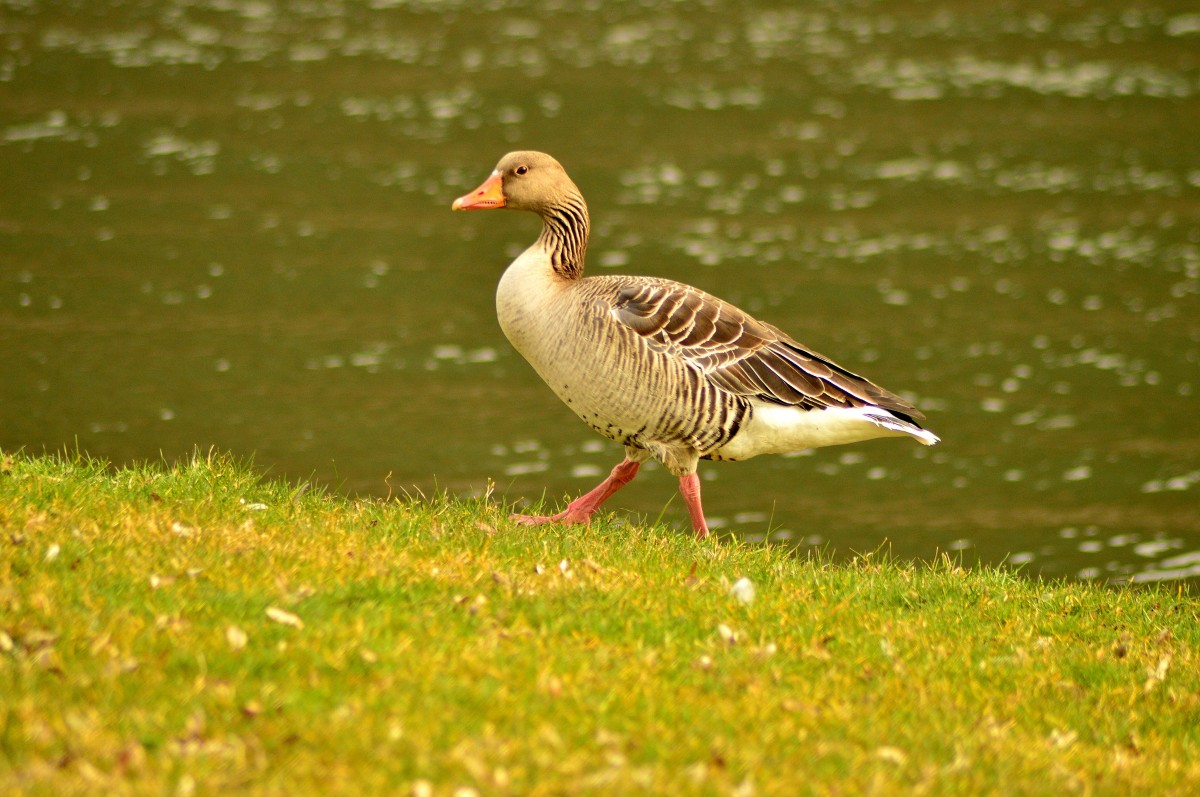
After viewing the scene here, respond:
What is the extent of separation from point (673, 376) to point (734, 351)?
1.94 feet

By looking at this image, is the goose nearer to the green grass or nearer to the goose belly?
the goose belly

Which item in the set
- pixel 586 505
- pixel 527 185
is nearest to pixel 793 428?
pixel 586 505

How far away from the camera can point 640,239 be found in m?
26.1

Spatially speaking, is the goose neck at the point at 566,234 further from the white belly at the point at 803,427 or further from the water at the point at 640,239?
the water at the point at 640,239

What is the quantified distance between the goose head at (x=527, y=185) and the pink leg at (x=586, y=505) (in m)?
2.11

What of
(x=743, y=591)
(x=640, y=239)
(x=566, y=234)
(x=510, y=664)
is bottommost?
(x=640, y=239)

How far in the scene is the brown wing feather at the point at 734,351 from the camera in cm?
988

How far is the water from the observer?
1670cm

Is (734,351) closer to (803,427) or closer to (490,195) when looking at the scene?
(803,427)

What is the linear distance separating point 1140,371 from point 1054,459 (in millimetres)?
3688

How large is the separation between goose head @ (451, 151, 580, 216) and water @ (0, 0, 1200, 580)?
2.93 meters

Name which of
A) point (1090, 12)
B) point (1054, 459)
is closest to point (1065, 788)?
point (1054, 459)

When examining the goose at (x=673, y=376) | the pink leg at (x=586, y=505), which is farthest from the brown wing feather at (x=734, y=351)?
the pink leg at (x=586, y=505)

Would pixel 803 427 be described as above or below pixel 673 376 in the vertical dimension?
below
